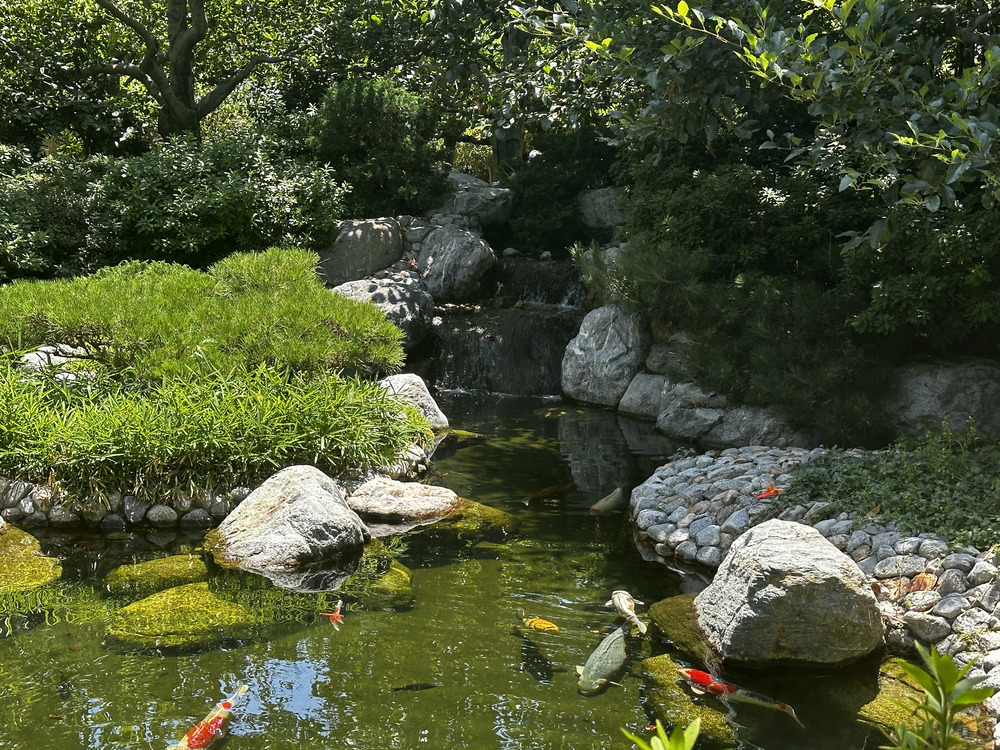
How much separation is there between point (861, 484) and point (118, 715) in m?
5.19

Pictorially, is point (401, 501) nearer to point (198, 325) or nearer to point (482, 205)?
point (198, 325)

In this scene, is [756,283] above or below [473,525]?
above

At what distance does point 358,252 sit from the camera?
14672mm

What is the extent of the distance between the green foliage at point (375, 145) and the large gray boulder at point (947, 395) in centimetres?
906

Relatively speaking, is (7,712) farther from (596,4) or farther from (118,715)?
(596,4)

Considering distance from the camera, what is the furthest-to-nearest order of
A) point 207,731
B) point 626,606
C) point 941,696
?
point 626,606 → point 207,731 → point 941,696

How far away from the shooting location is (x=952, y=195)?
5.30 m

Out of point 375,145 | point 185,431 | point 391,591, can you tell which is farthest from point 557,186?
point 391,591

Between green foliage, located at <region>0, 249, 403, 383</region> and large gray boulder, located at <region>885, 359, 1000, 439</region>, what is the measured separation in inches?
207

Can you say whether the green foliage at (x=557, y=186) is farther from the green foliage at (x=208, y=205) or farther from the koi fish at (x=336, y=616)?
the koi fish at (x=336, y=616)

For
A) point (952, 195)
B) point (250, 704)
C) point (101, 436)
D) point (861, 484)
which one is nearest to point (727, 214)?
point (861, 484)

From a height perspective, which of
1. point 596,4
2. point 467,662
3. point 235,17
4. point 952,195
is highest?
point 235,17

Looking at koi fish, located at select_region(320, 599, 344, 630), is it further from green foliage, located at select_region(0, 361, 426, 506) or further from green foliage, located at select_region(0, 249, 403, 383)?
green foliage, located at select_region(0, 249, 403, 383)

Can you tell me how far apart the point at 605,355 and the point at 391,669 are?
25.1ft
